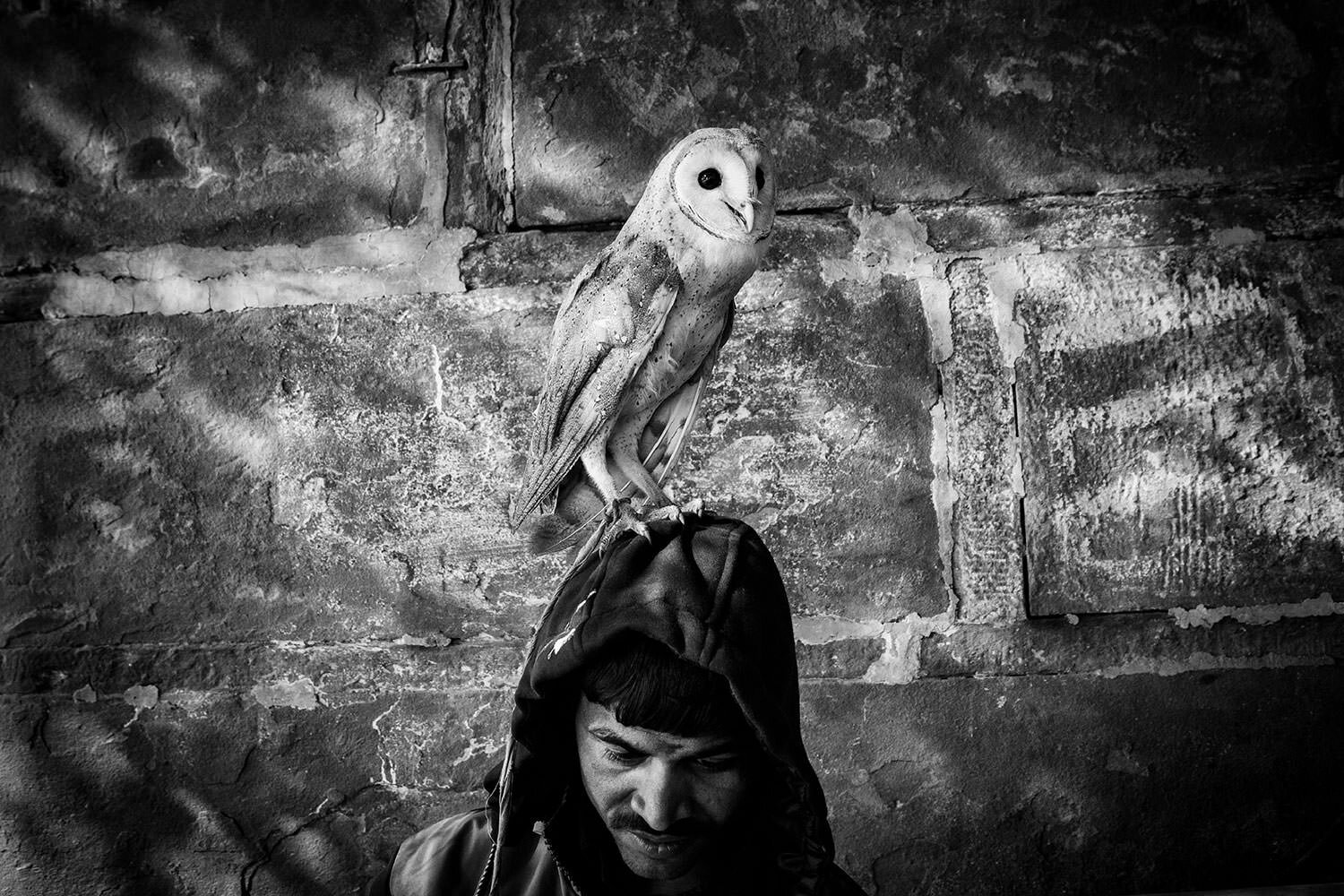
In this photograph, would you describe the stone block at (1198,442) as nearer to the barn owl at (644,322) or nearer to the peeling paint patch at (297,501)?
the barn owl at (644,322)

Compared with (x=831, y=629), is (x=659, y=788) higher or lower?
lower

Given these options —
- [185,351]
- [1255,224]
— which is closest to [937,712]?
[1255,224]

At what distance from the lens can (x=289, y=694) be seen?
2602 millimetres

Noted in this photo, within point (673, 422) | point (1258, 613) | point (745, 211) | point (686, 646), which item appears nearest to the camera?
point (686, 646)

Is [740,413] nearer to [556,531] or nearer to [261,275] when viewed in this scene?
[556,531]

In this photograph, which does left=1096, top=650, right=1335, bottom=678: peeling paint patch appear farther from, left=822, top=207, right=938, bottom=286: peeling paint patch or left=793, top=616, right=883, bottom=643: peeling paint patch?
left=822, top=207, right=938, bottom=286: peeling paint patch

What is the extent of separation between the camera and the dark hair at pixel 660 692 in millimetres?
1514

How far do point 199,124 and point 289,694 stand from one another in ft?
4.49

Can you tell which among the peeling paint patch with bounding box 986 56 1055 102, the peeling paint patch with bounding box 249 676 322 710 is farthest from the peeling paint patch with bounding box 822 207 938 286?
the peeling paint patch with bounding box 249 676 322 710

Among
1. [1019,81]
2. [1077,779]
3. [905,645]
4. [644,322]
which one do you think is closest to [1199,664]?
[1077,779]

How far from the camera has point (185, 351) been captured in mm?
2676

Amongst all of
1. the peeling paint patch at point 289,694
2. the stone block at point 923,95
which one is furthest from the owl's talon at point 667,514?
the peeling paint patch at point 289,694

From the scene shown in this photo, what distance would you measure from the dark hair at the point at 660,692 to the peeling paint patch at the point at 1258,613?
1418 mm

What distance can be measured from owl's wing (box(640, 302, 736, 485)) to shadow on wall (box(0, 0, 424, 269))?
115cm
